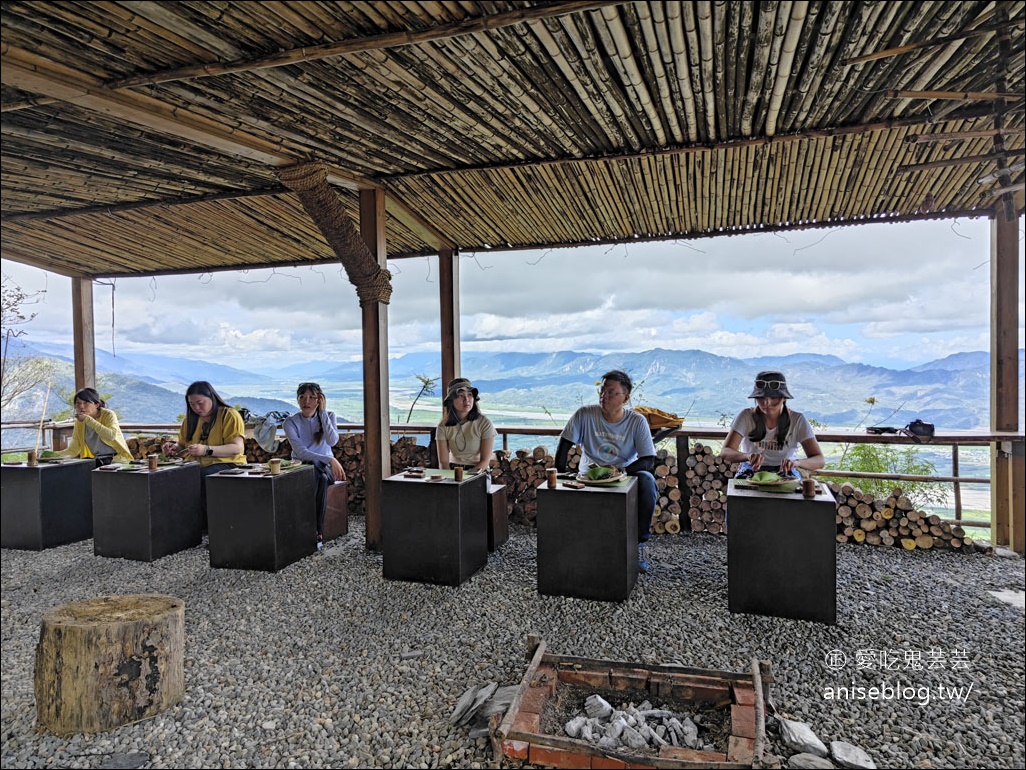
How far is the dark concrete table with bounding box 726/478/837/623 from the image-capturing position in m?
2.96

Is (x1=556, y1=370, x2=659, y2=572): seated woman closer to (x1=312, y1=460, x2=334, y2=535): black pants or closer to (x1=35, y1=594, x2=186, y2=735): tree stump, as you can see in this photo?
(x1=312, y1=460, x2=334, y2=535): black pants

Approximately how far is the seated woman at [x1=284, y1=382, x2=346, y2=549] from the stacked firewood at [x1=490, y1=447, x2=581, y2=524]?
55.0 inches

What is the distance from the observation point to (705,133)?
329cm

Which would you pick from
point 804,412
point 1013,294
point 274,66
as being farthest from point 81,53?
point 1013,294

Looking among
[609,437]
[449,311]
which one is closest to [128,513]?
[449,311]

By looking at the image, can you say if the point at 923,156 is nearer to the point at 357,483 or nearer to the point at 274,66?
the point at 274,66

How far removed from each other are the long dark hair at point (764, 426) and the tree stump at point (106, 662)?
3287 mm

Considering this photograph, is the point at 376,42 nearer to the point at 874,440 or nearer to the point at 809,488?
the point at 809,488

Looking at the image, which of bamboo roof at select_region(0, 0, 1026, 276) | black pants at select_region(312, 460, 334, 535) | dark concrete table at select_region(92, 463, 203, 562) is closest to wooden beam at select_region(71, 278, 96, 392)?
bamboo roof at select_region(0, 0, 1026, 276)

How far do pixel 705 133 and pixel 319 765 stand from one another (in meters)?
3.35

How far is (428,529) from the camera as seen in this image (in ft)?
11.8

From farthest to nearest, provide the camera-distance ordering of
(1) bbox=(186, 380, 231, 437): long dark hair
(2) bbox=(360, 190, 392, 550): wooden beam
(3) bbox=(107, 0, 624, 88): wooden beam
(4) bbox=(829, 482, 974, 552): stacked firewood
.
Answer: (1) bbox=(186, 380, 231, 437): long dark hair < (4) bbox=(829, 482, 974, 552): stacked firewood < (2) bbox=(360, 190, 392, 550): wooden beam < (3) bbox=(107, 0, 624, 88): wooden beam

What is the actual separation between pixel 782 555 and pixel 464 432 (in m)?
2.29

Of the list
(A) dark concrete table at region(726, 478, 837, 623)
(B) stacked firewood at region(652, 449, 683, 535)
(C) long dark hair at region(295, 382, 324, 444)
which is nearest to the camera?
(A) dark concrete table at region(726, 478, 837, 623)
